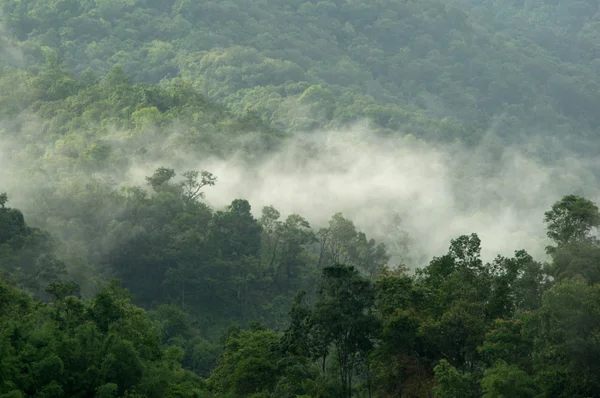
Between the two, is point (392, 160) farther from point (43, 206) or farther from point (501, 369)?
point (501, 369)

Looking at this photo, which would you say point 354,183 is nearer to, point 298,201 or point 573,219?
point 298,201

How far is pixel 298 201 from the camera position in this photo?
243 feet

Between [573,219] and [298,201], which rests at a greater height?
[298,201]

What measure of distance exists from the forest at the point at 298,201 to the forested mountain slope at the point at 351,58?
378 millimetres

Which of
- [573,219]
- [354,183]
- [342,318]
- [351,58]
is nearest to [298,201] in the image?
[354,183]

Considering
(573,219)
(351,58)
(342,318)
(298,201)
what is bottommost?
(342,318)

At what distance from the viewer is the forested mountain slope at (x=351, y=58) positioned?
113188 mm

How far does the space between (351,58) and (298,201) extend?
7471 cm

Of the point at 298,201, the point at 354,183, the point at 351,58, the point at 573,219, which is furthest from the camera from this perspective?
the point at 351,58

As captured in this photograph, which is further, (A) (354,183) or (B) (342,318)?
(A) (354,183)

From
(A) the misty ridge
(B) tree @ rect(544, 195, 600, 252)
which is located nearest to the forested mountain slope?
(A) the misty ridge

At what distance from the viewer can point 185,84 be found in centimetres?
8269

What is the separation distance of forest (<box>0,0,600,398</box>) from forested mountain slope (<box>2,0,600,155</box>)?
378 millimetres

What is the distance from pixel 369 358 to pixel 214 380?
245 inches
